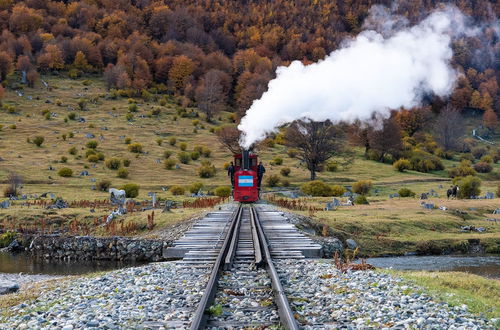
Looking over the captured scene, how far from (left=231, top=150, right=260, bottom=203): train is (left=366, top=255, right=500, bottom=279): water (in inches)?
430

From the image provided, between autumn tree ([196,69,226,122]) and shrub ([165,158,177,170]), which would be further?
autumn tree ([196,69,226,122])

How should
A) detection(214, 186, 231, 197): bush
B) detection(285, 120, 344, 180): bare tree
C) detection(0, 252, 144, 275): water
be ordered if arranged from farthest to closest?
1. detection(285, 120, 344, 180): bare tree
2. detection(214, 186, 231, 197): bush
3. detection(0, 252, 144, 275): water

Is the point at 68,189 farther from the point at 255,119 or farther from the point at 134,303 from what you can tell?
the point at 134,303

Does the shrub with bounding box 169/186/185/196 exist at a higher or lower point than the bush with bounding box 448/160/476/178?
lower

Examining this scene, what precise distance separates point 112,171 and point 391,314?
59951 mm

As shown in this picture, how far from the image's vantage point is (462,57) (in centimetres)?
14438

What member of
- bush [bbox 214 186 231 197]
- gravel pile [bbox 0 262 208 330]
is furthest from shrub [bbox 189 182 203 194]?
gravel pile [bbox 0 262 208 330]

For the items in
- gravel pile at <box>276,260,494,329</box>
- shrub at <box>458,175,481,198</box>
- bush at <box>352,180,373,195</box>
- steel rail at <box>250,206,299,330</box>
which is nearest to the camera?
steel rail at <box>250,206,299,330</box>

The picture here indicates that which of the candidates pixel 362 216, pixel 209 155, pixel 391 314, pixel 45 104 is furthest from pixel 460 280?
pixel 45 104

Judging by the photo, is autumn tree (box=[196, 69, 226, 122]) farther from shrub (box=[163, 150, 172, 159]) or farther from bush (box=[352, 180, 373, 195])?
bush (box=[352, 180, 373, 195])

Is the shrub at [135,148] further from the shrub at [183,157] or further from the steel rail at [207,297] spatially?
the steel rail at [207,297]

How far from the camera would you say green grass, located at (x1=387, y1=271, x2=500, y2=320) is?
1038 centimetres

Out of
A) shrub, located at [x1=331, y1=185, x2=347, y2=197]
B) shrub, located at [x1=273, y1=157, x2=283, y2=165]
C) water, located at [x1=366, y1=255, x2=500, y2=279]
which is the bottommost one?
water, located at [x1=366, y1=255, x2=500, y2=279]

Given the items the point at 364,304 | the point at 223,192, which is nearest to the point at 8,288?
the point at 364,304
